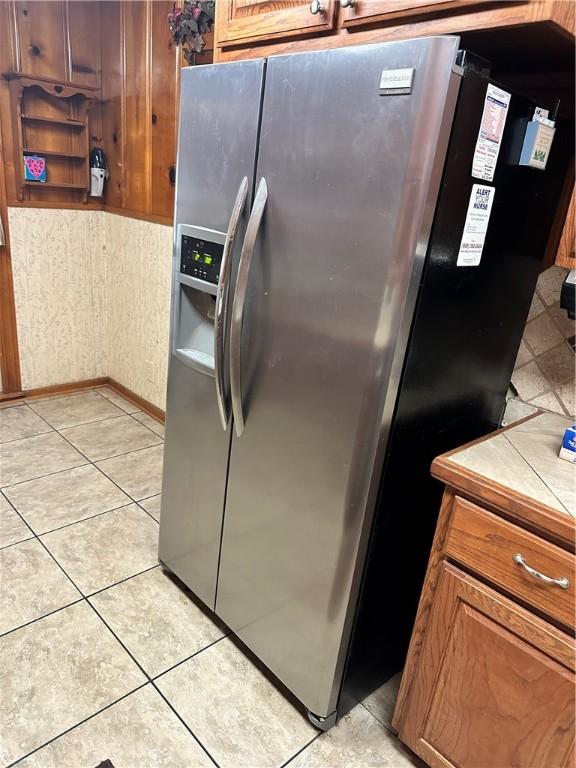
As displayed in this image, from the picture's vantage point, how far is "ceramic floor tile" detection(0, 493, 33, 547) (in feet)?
7.04

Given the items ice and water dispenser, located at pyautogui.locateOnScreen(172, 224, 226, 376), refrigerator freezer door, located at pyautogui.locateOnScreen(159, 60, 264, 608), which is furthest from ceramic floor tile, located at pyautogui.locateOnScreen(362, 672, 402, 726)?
ice and water dispenser, located at pyautogui.locateOnScreen(172, 224, 226, 376)

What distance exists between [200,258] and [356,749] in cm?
144

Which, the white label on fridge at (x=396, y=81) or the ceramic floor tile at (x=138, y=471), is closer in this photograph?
the white label on fridge at (x=396, y=81)

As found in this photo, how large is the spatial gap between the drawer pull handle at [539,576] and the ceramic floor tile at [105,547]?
4.86 feet

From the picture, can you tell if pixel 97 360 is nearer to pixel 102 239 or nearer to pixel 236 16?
pixel 102 239

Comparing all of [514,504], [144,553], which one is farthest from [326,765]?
[144,553]

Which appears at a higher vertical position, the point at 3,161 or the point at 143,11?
the point at 143,11

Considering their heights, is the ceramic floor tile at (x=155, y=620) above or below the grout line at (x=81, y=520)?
above

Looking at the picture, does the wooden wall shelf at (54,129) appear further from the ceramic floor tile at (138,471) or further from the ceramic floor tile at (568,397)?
the ceramic floor tile at (568,397)

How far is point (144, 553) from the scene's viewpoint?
2150mm

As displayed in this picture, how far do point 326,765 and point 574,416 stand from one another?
1.15m

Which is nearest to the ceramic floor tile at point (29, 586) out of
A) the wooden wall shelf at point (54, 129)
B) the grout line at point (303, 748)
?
the grout line at point (303, 748)

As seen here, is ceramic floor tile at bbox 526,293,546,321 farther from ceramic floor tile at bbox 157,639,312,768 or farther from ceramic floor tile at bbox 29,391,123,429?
ceramic floor tile at bbox 29,391,123,429

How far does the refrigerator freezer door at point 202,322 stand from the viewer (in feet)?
4.48
